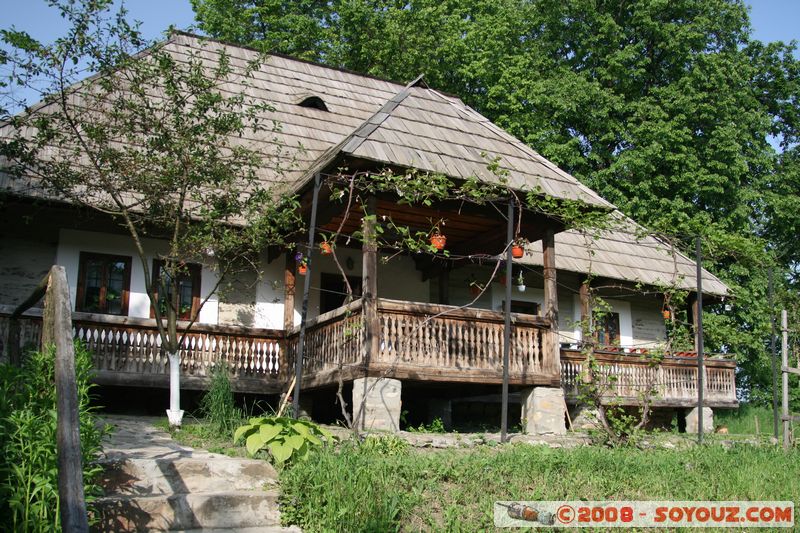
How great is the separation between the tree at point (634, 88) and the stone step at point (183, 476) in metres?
16.4

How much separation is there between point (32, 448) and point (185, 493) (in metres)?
1.92

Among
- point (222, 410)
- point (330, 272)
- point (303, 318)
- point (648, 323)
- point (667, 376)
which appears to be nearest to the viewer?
point (303, 318)

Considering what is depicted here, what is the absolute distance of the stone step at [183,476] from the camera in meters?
6.24

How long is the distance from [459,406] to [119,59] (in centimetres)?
807

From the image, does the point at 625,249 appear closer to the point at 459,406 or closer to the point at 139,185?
the point at 459,406

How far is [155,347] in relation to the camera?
Answer: 11609 millimetres

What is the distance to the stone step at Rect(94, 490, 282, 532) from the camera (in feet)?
17.8

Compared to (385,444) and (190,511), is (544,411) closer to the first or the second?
(385,444)

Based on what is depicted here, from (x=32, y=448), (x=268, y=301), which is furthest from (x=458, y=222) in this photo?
(x=32, y=448)

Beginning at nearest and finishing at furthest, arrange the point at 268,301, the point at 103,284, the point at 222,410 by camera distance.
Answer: the point at 222,410 < the point at 103,284 < the point at 268,301

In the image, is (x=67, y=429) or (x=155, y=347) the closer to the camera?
(x=67, y=429)

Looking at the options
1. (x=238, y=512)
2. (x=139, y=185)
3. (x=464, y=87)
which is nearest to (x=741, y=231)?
(x=464, y=87)

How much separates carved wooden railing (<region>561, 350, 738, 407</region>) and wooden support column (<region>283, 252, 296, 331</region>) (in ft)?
15.3

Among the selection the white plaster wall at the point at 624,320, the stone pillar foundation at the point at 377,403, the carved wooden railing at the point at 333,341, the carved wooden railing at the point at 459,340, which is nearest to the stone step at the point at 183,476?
the stone pillar foundation at the point at 377,403
